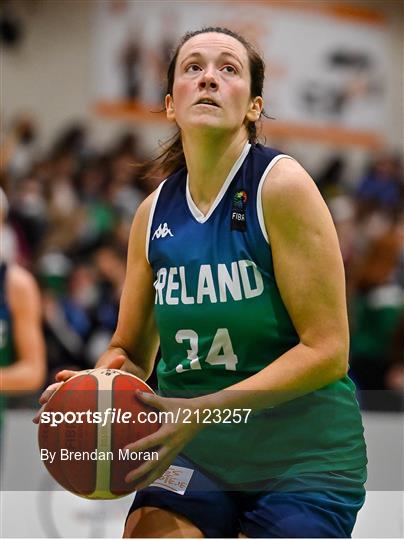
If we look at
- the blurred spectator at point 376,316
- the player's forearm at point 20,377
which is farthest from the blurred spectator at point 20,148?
the player's forearm at point 20,377

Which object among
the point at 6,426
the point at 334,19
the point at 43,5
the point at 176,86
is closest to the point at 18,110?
the point at 43,5

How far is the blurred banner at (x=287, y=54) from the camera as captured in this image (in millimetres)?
11250

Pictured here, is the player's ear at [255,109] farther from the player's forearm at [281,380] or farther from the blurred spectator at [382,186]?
A: the blurred spectator at [382,186]

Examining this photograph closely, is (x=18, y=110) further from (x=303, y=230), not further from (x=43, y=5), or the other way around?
(x=303, y=230)

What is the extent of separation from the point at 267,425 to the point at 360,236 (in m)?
6.06

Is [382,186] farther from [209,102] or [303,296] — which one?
[303,296]

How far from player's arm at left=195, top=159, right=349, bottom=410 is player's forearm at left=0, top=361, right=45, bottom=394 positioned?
7.26 ft

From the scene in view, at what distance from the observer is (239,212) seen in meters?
2.50

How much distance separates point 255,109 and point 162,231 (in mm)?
390

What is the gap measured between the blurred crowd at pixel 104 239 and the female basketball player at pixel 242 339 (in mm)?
2103

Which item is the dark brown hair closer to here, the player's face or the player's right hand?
the player's face

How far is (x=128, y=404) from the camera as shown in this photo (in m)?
2.48

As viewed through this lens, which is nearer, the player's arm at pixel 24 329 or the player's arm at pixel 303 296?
the player's arm at pixel 303 296

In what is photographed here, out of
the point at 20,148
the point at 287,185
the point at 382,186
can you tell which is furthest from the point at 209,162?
the point at 382,186
